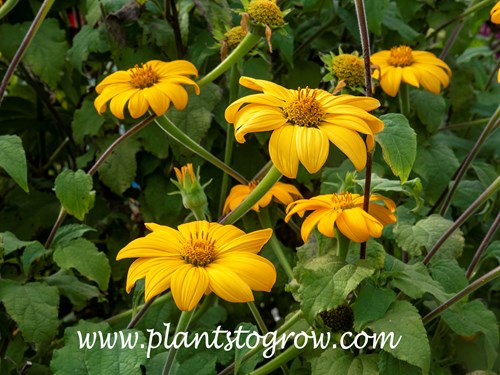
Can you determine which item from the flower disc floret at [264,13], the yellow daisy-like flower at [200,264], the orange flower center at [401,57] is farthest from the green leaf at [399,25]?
the yellow daisy-like flower at [200,264]

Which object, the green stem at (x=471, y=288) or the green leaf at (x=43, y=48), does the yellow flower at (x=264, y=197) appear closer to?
the green stem at (x=471, y=288)

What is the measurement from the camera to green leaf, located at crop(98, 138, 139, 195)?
1151mm

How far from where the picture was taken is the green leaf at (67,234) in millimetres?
973

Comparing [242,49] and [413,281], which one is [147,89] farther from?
[413,281]

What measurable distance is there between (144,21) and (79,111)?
0.17 metres

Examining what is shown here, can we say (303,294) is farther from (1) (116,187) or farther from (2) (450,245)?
(1) (116,187)

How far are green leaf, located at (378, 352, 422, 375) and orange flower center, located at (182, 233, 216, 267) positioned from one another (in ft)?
0.66

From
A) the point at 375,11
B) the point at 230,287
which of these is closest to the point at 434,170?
the point at 375,11

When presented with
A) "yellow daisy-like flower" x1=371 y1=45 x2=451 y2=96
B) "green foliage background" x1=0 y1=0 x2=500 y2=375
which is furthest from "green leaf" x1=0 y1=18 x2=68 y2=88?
"yellow daisy-like flower" x1=371 y1=45 x2=451 y2=96

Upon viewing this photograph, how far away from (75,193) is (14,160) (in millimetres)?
81

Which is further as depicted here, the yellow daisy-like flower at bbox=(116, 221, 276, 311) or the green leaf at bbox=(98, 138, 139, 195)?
the green leaf at bbox=(98, 138, 139, 195)

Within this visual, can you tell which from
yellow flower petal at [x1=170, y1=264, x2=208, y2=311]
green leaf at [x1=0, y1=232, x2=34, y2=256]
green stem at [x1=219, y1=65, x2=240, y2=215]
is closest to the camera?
yellow flower petal at [x1=170, y1=264, x2=208, y2=311]

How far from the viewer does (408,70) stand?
1128 millimetres

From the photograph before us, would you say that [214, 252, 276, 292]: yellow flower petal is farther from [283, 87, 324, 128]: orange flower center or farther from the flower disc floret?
the flower disc floret
